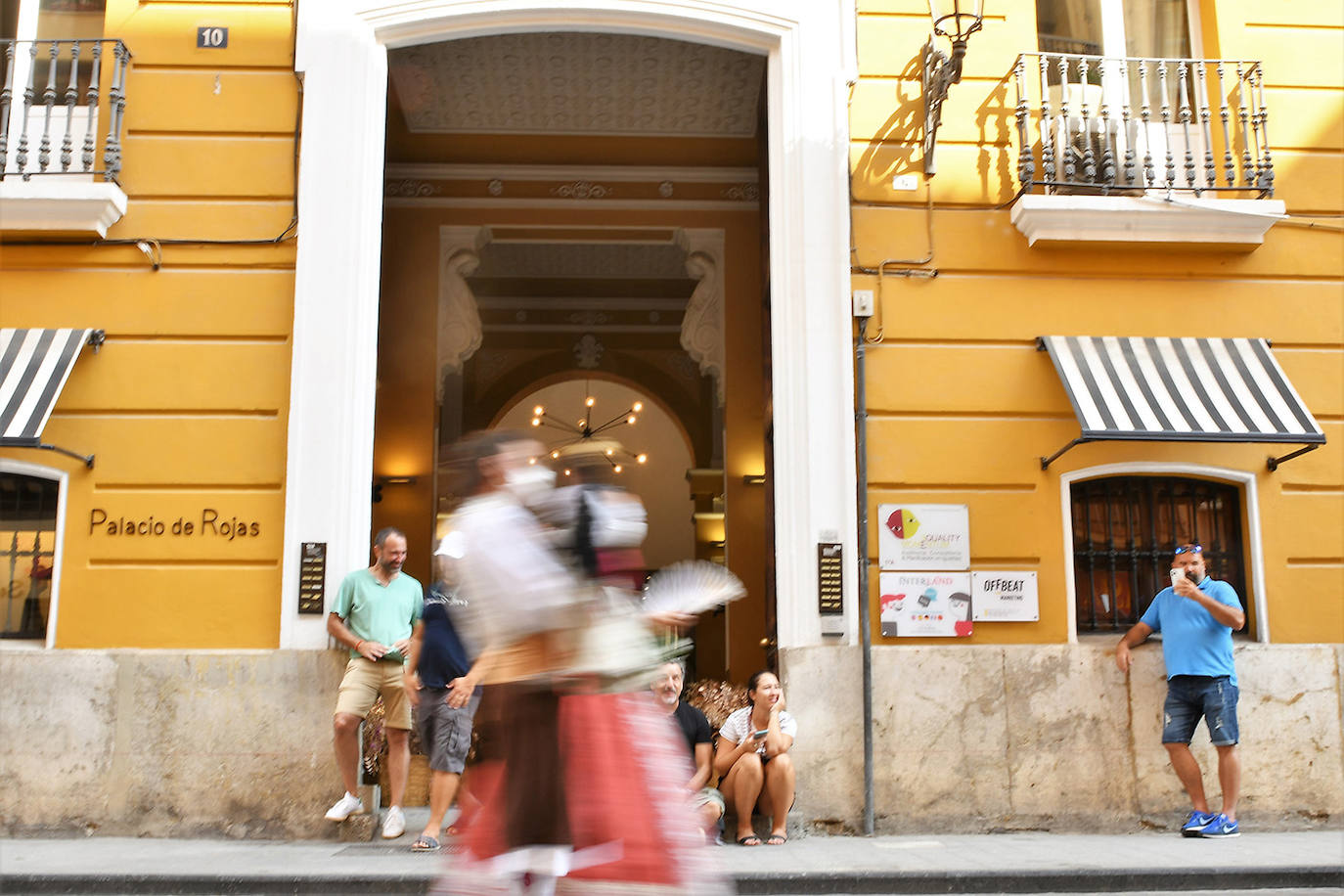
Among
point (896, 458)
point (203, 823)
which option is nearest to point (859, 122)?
point (896, 458)

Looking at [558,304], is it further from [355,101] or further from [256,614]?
[256,614]

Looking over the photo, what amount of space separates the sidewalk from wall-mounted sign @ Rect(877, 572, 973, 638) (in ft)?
4.69

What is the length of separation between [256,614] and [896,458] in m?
4.48

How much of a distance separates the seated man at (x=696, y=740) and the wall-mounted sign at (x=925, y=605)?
151 centimetres

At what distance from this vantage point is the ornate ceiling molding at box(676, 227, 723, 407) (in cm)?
1396

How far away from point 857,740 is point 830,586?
3.40 feet

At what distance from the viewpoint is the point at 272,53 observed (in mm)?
8898

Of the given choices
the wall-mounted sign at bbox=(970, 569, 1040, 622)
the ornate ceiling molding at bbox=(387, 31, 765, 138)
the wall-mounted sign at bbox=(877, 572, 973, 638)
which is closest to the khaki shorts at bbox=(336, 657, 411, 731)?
the wall-mounted sign at bbox=(877, 572, 973, 638)

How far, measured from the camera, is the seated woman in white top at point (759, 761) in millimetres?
7574

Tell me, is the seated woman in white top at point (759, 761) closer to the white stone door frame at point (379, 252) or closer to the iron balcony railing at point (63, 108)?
the white stone door frame at point (379, 252)

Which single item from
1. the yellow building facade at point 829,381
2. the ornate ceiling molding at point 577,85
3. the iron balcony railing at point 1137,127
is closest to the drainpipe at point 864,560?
the yellow building facade at point 829,381

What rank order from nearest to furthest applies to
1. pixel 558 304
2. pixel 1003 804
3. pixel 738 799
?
pixel 738 799 → pixel 1003 804 → pixel 558 304

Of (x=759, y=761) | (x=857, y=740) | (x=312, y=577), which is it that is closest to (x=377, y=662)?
(x=312, y=577)

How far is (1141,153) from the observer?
30.6ft
